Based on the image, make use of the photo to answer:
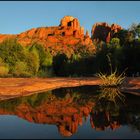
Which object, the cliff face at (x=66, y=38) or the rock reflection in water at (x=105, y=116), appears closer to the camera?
the rock reflection in water at (x=105, y=116)

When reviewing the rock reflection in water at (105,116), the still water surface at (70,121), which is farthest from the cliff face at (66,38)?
the rock reflection in water at (105,116)

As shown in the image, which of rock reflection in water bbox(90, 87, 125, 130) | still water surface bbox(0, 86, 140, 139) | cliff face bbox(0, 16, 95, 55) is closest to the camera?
still water surface bbox(0, 86, 140, 139)

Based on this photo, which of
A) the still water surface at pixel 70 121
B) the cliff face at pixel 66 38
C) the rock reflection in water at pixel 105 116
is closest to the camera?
the still water surface at pixel 70 121

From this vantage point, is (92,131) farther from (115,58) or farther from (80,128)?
(115,58)

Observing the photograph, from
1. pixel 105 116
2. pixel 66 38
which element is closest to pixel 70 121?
pixel 105 116

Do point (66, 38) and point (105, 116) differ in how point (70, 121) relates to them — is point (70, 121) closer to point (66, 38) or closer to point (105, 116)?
point (105, 116)

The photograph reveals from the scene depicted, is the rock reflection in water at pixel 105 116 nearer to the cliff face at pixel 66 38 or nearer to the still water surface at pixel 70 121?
the still water surface at pixel 70 121

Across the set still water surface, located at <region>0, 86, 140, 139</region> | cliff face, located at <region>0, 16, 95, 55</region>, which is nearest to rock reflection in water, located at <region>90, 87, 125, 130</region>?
still water surface, located at <region>0, 86, 140, 139</region>

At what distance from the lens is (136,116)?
1712 centimetres

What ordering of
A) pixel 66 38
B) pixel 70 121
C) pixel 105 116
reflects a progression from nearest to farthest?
pixel 70 121 → pixel 105 116 → pixel 66 38

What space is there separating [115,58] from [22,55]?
21.9m

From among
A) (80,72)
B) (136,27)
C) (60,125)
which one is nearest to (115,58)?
(136,27)

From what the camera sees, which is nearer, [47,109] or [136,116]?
[136,116]

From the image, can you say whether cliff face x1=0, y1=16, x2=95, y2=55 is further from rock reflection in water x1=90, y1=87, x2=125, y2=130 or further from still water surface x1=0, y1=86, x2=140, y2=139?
rock reflection in water x1=90, y1=87, x2=125, y2=130
